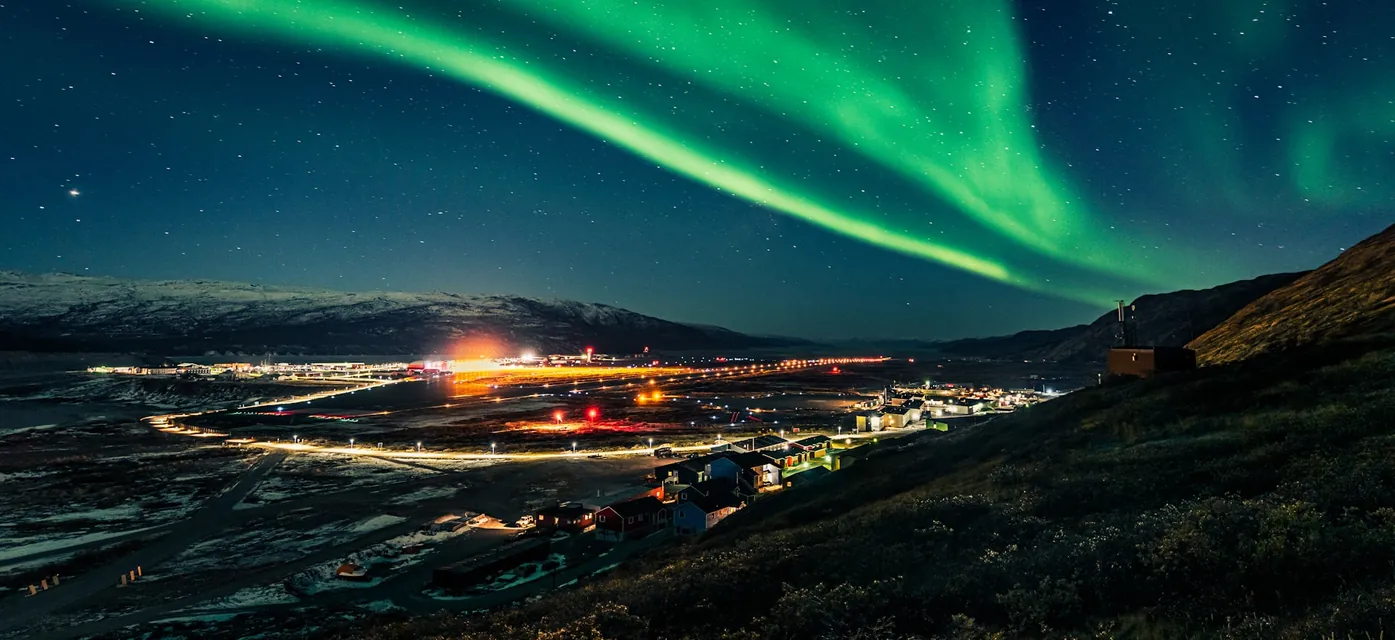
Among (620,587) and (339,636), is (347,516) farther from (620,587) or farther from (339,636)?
(620,587)

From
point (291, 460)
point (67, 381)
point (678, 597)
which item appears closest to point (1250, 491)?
point (678, 597)

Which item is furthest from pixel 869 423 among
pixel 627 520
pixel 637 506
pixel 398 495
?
pixel 398 495

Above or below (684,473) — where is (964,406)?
above

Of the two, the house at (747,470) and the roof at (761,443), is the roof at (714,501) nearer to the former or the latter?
the house at (747,470)

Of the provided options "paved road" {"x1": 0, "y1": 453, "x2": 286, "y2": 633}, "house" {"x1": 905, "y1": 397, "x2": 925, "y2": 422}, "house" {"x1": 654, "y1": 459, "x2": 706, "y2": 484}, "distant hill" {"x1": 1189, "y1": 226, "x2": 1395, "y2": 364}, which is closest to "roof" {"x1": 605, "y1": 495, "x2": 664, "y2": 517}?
"house" {"x1": 654, "y1": 459, "x2": 706, "y2": 484}

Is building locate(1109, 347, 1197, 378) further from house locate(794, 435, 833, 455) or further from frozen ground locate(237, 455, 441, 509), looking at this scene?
frozen ground locate(237, 455, 441, 509)

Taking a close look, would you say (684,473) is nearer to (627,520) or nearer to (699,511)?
(699,511)
